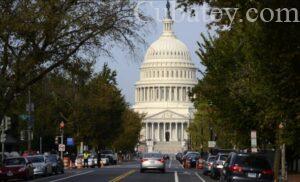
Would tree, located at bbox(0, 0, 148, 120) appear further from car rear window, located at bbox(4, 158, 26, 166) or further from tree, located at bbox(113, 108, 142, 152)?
tree, located at bbox(113, 108, 142, 152)

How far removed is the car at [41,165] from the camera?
164ft

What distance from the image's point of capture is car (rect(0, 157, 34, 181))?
1700 inches

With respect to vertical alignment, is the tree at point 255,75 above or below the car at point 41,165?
above

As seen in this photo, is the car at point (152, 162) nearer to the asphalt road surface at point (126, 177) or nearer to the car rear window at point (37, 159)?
the asphalt road surface at point (126, 177)

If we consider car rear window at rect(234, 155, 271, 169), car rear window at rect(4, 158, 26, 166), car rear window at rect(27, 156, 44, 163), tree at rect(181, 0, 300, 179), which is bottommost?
car rear window at rect(234, 155, 271, 169)

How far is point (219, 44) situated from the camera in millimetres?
45250

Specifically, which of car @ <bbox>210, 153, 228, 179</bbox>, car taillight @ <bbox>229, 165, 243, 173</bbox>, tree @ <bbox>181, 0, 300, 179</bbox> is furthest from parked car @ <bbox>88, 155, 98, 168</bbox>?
car taillight @ <bbox>229, 165, 243, 173</bbox>

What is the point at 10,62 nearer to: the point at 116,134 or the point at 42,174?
the point at 42,174

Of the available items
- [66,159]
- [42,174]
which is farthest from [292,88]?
[66,159]

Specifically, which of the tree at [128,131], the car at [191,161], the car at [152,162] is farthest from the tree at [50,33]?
the tree at [128,131]

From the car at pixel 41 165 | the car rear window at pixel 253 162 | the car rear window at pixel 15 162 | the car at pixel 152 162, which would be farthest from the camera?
the car at pixel 152 162

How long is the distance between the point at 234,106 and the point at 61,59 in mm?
9599

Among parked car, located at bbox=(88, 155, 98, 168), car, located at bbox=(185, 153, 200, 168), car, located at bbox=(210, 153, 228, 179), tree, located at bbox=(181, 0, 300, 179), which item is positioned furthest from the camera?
parked car, located at bbox=(88, 155, 98, 168)

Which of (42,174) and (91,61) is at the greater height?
(91,61)
